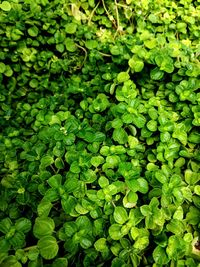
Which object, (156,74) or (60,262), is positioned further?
(156,74)

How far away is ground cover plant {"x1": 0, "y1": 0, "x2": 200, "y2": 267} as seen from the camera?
109 cm

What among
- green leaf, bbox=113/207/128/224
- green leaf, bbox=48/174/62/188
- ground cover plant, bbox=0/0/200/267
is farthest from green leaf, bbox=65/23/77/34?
green leaf, bbox=113/207/128/224

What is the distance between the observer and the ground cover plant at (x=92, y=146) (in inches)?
43.0

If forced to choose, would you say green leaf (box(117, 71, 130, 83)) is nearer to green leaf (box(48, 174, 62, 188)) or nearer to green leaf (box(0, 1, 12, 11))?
green leaf (box(48, 174, 62, 188))

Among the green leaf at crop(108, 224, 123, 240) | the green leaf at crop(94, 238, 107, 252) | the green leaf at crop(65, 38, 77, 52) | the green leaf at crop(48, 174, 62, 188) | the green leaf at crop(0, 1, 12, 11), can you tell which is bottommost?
the green leaf at crop(94, 238, 107, 252)

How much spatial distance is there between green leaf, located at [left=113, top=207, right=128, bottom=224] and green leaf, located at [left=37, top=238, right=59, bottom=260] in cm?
25

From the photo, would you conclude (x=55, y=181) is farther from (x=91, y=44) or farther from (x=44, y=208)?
(x=91, y=44)

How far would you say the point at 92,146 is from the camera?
1329 millimetres

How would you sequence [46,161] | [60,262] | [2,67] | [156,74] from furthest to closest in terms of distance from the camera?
[2,67], [156,74], [46,161], [60,262]

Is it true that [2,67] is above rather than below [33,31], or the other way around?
below

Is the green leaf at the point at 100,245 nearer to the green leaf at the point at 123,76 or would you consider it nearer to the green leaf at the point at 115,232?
the green leaf at the point at 115,232

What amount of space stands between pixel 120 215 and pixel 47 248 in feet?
0.98

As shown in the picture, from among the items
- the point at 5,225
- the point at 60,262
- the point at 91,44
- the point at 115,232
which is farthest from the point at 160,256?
the point at 91,44

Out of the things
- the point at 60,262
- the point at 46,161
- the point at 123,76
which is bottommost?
→ the point at 60,262
